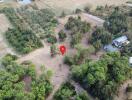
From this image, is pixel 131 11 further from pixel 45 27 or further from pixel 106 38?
pixel 45 27

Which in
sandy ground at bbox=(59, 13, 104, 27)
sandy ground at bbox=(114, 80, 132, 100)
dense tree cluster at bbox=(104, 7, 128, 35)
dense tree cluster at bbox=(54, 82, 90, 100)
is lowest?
sandy ground at bbox=(114, 80, 132, 100)

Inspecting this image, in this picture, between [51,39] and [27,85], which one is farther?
[51,39]

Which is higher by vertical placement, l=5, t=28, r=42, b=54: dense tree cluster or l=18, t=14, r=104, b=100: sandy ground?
l=5, t=28, r=42, b=54: dense tree cluster

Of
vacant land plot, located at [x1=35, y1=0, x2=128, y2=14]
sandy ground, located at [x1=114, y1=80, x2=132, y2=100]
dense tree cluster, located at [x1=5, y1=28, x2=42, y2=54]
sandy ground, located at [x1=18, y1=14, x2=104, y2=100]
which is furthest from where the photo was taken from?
vacant land plot, located at [x1=35, y1=0, x2=128, y2=14]

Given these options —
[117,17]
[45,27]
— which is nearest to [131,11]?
[117,17]

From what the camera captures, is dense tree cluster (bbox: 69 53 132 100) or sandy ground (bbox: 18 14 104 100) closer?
dense tree cluster (bbox: 69 53 132 100)

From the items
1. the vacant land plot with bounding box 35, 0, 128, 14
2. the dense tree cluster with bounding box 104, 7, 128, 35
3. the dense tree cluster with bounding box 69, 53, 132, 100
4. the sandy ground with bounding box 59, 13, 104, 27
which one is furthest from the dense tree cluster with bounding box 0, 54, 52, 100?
the vacant land plot with bounding box 35, 0, 128, 14

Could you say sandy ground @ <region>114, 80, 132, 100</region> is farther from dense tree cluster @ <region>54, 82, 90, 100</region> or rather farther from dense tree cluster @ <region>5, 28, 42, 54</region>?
dense tree cluster @ <region>5, 28, 42, 54</region>
